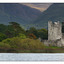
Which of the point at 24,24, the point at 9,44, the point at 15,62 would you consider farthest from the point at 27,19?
the point at 15,62

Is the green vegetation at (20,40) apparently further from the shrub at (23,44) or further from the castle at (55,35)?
the castle at (55,35)

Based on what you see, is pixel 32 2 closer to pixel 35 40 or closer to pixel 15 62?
pixel 35 40

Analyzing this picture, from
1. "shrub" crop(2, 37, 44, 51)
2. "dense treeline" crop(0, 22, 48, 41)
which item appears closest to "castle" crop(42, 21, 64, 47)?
"dense treeline" crop(0, 22, 48, 41)

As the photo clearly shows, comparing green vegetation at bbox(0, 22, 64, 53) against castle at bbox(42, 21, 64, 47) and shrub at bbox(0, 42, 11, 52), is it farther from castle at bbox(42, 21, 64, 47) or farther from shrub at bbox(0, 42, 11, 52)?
castle at bbox(42, 21, 64, 47)

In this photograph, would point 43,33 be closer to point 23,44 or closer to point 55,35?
point 55,35

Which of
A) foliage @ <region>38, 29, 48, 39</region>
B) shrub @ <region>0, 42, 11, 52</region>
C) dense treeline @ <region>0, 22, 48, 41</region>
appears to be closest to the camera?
foliage @ <region>38, 29, 48, 39</region>

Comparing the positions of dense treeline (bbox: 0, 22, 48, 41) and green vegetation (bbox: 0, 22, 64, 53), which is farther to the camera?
green vegetation (bbox: 0, 22, 64, 53)

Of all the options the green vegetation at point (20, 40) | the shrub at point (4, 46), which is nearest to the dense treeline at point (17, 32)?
the green vegetation at point (20, 40)

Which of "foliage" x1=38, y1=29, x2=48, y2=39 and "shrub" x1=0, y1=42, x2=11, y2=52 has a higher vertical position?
"foliage" x1=38, y1=29, x2=48, y2=39
